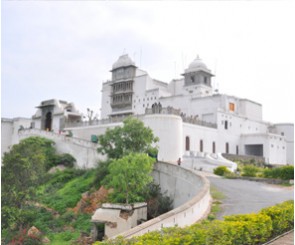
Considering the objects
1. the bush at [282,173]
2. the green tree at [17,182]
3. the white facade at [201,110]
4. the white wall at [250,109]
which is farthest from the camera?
the white wall at [250,109]

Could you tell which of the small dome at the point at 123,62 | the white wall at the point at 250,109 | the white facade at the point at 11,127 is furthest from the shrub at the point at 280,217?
the white facade at the point at 11,127

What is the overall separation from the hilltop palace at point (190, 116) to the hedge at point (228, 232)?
22772 mm

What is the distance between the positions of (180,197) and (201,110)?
2759 centimetres

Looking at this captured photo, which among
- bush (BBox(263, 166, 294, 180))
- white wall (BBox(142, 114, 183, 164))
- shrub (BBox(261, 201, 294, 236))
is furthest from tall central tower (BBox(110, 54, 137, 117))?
shrub (BBox(261, 201, 294, 236))

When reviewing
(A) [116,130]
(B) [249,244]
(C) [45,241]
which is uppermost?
(A) [116,130]

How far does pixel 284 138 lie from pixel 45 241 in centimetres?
4246

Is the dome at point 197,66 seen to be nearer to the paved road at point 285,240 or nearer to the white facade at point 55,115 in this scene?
the white facade at point 55,115

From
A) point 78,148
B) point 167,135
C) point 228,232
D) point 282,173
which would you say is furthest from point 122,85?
point 228,232

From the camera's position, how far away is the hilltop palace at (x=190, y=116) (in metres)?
38.6

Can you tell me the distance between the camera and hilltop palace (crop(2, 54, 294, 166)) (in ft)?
127

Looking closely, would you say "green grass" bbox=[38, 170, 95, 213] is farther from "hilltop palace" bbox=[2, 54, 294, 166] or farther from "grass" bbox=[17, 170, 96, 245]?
"hilltop palace" bbox=[2, 54, 294, 166]

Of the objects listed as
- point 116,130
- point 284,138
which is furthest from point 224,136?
point 116,130

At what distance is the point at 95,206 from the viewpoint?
19656mm

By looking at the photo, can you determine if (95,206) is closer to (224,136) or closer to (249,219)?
(249,219)
